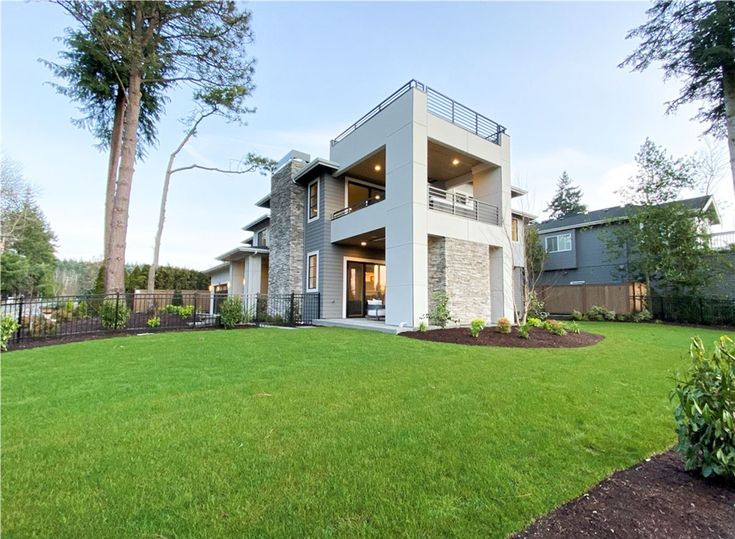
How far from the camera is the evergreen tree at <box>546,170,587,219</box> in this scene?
136 feet

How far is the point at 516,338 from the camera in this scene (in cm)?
821

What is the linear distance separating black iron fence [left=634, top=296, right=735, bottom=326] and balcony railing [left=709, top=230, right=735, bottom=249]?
2.50m

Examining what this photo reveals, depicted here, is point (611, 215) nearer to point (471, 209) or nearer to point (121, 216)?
point (471, 209)

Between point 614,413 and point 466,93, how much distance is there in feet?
44.4

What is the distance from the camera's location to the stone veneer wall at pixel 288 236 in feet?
46.9

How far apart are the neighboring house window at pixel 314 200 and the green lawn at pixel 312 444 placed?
370 inches

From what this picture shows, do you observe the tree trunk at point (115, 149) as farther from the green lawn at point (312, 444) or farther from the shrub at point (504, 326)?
the shrub at point (504, 326)

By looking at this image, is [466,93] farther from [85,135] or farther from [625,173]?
[85,135]

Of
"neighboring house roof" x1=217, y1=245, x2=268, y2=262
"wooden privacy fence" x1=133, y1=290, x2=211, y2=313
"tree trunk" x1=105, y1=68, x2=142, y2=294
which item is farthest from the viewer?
"neighboring house roof" x1=217, y1=245, x2=268, y2=262

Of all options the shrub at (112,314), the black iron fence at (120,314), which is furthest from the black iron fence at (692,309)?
the shrub at (112,314)

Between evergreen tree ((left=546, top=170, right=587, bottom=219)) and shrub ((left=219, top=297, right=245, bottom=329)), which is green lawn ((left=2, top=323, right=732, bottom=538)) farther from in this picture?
evergreen tree ((left=546, top=170, right=587, bottom=219))

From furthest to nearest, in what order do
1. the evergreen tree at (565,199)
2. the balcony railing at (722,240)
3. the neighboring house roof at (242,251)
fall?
1. the evergreen tree at (565,199)
2. the neighboring house roof at (242,251)
3. the balcony railing at (722,240)

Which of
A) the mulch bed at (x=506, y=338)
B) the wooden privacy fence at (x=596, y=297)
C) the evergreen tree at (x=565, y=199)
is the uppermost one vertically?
the evergreen tree at (x=565, y=199)

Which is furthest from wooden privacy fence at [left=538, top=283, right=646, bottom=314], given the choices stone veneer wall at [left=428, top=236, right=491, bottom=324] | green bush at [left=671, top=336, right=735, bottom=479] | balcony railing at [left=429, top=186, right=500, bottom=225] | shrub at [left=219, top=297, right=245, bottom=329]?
green bush at [left=671, top=336, right=735, bottom=479]
